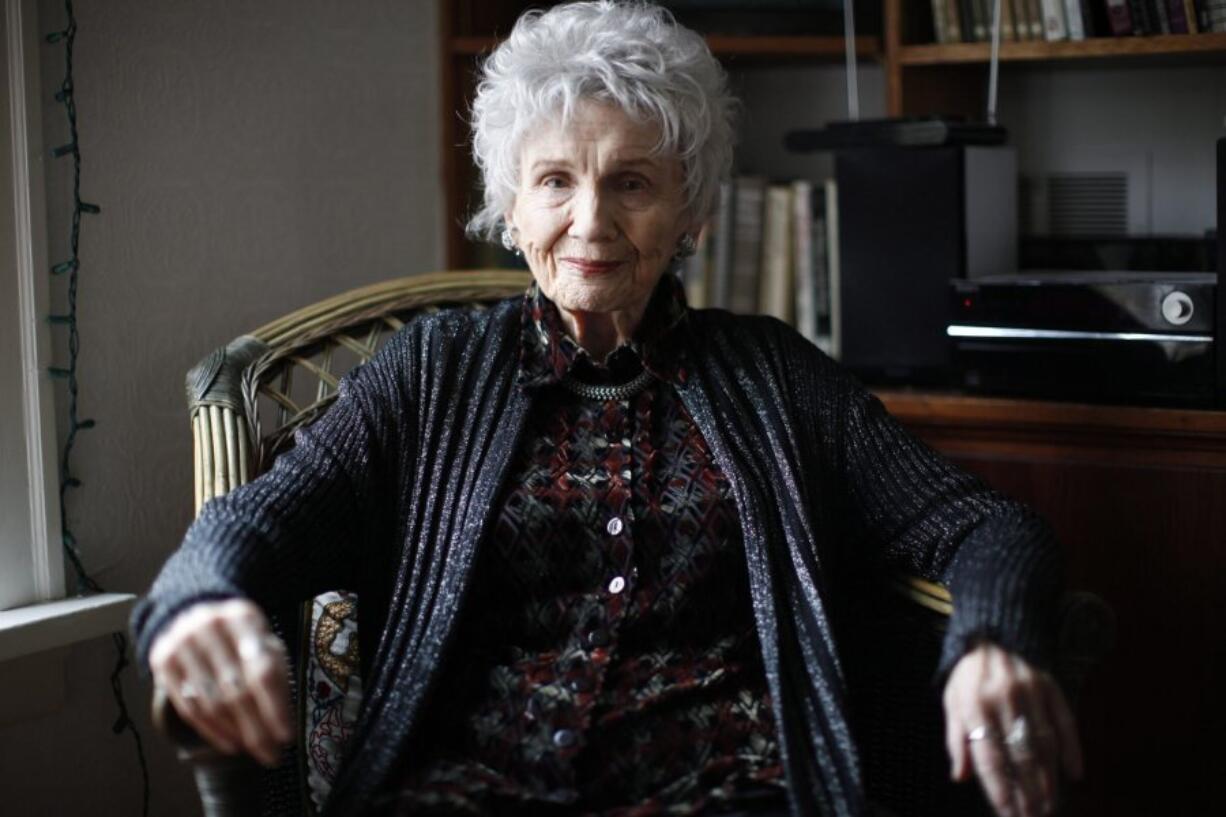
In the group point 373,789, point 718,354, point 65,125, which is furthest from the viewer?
point 65,125

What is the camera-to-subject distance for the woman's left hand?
4.39 feet

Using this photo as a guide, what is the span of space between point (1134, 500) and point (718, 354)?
1.94 feet

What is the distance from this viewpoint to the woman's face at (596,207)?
1692 millimetres

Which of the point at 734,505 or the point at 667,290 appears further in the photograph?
the point at 667,290

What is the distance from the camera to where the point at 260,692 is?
1305 millimetres

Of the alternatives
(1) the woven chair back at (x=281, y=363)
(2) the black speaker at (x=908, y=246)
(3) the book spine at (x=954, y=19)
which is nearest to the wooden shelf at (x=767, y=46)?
(3) the book spine at (x=954, y=19)

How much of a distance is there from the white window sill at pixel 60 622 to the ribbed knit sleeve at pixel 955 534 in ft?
2.94

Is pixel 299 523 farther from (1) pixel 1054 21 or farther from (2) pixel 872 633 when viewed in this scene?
(1) pixel 1054 21

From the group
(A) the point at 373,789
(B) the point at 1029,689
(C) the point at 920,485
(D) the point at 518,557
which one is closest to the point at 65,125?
(D) the point at 518,557

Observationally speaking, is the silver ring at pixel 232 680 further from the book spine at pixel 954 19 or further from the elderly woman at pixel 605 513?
the book spine at pixel 954 19

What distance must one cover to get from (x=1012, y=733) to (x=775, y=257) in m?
1.37

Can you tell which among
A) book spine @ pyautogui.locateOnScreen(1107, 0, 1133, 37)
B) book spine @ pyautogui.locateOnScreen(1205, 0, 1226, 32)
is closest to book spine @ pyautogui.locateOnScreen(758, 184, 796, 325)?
book spine @ pyautogui.locateOnScreen(1107, 0, 1133, 37)

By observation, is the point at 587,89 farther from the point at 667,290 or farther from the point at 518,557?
the point at 518,557

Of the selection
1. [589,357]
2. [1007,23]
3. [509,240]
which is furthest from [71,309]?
[1007,23]
